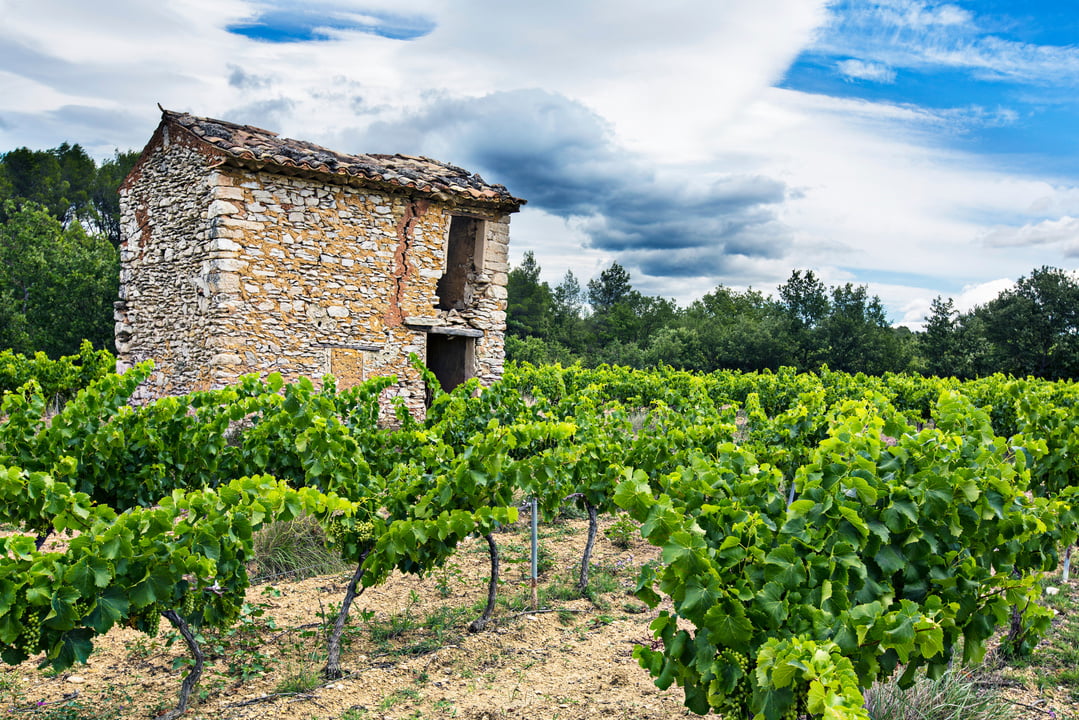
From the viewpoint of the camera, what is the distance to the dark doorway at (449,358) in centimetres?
1201

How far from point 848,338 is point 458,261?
23549 millimetres

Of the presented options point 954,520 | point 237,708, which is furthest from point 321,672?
point 954,520

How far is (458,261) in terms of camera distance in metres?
12.6

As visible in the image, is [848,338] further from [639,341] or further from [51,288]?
[51,288]

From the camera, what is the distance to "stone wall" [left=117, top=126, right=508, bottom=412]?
9297 millimetres

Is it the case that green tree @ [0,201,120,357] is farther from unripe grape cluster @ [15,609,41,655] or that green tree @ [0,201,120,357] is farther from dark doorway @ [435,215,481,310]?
unripe grape cluster @ [15,609,41,655]

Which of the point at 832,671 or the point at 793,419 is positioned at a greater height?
the point at 793,419

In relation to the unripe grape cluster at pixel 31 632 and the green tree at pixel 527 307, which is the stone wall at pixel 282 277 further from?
the green tree at pixel 527 307

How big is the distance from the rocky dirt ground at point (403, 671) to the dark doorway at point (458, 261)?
772 cm

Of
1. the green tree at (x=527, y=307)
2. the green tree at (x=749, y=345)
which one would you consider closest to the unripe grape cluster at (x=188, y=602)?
the green tree at (x=749, y=345)

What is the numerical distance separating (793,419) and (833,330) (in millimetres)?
26929

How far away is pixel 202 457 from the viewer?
5.36 metres

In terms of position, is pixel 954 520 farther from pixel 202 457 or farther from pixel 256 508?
pixel 202 457

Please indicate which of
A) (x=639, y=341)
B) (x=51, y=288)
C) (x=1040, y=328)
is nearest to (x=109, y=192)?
(x=51, y=288)
